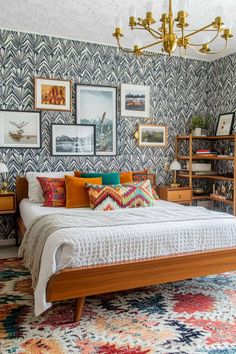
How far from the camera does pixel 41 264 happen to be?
2.45 m

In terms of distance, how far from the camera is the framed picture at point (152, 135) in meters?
5.11

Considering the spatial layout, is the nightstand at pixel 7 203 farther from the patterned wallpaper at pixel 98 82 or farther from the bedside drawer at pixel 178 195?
the bedside drawer at pixel 178 195

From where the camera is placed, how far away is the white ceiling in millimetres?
3480

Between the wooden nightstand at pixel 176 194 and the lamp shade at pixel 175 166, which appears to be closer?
the wooden nightstand at pixel 176 194

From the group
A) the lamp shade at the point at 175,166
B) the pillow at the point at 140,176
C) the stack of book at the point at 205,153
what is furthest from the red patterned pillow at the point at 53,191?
the stack of book at the point at 205,153

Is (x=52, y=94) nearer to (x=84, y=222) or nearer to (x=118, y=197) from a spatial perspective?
(x=118, y=197)

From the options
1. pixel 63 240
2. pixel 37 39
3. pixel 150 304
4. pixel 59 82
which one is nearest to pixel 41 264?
pixel 63 240

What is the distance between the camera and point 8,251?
4223mm

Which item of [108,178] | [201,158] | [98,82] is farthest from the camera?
[201,158]

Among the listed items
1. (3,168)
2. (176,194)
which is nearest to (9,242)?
(3,168)

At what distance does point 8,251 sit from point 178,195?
2.51 m

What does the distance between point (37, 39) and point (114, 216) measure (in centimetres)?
275

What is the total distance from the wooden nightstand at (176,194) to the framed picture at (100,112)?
3.11 ft

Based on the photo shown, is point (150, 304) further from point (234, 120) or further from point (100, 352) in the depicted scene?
point (234, 120)
